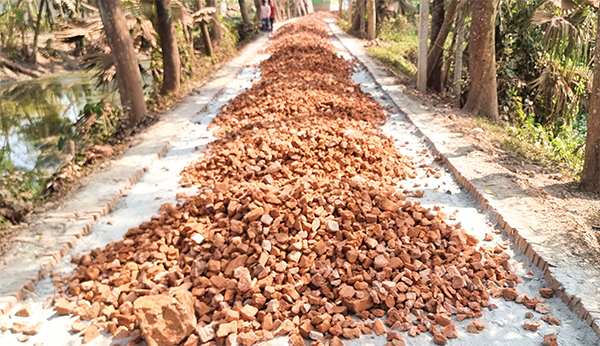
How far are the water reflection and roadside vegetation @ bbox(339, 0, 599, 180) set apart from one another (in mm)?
5903

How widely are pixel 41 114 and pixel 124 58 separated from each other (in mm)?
6573

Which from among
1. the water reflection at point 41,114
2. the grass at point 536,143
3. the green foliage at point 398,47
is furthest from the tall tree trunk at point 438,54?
the water reflection at point 41,114

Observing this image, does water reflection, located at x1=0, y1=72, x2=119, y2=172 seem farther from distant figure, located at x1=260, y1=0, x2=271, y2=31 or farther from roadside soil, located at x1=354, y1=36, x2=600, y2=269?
distant figure, located at x1=260, y1=0, x2=271, y2=31

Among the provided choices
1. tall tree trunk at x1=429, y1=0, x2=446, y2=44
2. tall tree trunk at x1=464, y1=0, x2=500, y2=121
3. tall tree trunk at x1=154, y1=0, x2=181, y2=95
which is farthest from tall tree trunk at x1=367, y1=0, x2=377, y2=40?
tall tree trunk at x1=464, y1=0, x2=500, y2=121

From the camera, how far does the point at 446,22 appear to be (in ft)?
25.9

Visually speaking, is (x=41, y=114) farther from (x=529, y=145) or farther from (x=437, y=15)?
(x=529, y=145)

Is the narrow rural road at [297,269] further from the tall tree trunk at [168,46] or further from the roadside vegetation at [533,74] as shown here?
the tall tree trunk at [168,46]

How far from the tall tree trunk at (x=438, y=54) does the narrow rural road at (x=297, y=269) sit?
3903 mm

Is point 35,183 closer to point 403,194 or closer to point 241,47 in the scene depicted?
point 403,194

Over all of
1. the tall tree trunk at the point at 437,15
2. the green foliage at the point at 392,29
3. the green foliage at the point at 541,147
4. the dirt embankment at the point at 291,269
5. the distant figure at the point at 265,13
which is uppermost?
the distant figure at the point at 265,13

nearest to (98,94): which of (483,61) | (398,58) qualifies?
(398,58)

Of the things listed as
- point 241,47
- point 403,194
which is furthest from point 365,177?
point 241,47

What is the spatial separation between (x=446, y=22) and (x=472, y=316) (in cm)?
626

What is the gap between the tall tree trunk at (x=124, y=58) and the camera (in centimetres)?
638
